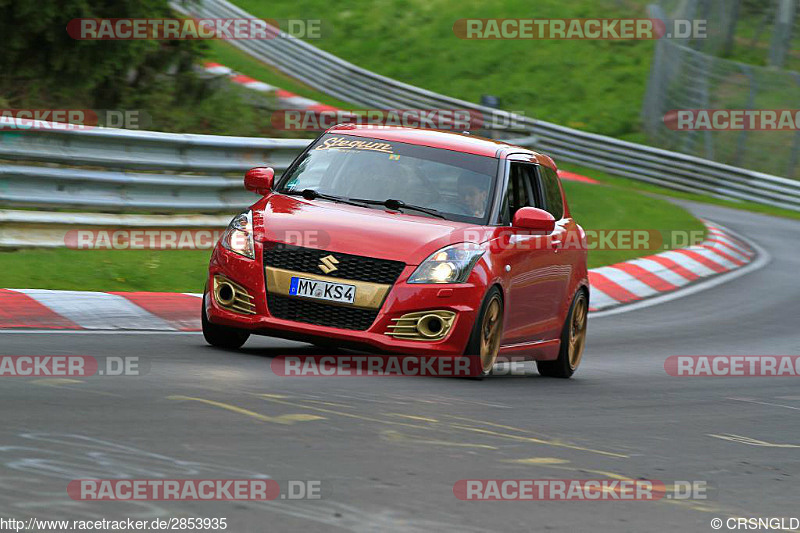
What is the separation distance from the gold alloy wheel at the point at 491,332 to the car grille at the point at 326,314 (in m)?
0.73

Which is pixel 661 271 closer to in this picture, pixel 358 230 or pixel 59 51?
pixel 59 51

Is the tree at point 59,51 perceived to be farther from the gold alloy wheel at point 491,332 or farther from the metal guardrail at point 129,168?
the gold alloy wheel at point 491,332

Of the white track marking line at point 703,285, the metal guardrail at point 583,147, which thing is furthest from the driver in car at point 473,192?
the metal guardrail at point 583,147

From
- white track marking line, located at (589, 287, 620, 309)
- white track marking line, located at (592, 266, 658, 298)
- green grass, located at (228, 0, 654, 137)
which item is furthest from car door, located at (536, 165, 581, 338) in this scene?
green grass, located at (228, 0, 654, 137)

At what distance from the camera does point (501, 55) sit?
40156 mm

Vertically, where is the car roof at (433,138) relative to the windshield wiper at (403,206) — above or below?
above

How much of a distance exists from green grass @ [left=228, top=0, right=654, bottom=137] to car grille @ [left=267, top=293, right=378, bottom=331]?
90.4ft

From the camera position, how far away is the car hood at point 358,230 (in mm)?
8398

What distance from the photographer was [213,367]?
8.09 meters

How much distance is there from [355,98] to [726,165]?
9.30 m

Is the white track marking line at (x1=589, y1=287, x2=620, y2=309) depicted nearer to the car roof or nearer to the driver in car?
the car roof

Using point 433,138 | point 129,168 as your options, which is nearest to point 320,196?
point 433,138

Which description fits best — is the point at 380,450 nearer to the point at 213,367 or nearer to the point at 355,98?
the point at 213,367

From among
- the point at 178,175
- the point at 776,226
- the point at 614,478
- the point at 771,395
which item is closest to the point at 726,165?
the point at 776,226
